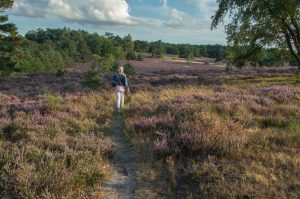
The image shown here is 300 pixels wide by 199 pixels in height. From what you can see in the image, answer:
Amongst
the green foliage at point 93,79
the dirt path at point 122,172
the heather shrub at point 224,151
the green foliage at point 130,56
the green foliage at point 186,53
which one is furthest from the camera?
the green foliage at point 186,53

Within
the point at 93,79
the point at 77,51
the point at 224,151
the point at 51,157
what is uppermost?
the point at 224,151

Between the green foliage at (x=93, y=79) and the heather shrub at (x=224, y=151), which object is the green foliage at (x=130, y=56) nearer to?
the green foliage at (x=93, y=79)

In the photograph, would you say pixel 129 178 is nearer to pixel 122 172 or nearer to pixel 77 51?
pixel 122 172

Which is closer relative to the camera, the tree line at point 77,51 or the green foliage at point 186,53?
the tree line at point 77,51

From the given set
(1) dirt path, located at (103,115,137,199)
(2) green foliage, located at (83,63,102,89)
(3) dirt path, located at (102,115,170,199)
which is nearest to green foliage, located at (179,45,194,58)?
(2) green foliage, located at (83,63,102,89)

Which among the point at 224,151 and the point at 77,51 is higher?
the point at 224,151

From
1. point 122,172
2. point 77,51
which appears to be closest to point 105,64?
point 122,172

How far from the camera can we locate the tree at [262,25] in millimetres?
25531

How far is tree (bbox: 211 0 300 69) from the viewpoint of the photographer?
25531 mm

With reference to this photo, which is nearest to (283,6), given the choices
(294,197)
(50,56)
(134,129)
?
→ (134,129)

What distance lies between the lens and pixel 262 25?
27.7 metres

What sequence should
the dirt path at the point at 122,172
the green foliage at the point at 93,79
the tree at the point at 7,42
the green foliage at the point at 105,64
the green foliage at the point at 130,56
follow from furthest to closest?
the green foliage at the point at 130,56, the tree at the point at 7,42, the green foliage at the point at 105,64, the green foliage at the point at 93,79, the dirt path at the point at 122,172

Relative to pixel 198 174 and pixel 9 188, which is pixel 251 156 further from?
pixel 9 188

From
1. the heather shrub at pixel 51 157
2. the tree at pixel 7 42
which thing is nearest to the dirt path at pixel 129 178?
the heather shrub at pixel 51 157
